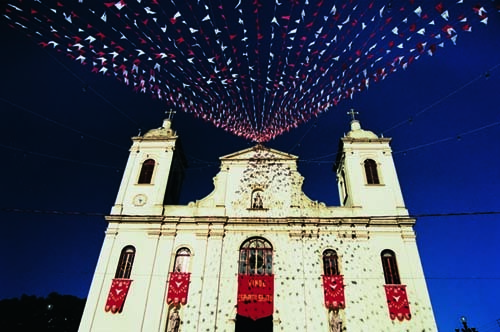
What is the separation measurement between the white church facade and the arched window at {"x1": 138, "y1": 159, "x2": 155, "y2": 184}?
6 centimetres

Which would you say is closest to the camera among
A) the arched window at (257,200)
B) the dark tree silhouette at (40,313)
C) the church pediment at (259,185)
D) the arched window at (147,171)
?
the church pediment at (259,185)

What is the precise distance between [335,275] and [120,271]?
11.3m

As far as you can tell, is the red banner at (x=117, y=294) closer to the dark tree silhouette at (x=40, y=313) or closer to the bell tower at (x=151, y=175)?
the bell tower at (x=151, y=175)

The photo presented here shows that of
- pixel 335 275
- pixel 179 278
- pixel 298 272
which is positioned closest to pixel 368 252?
pixel 335 275

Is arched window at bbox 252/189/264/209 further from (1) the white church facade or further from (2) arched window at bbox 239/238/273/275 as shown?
(2) arched window at bbox 239/238/273/275

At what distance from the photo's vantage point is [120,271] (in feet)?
55.7

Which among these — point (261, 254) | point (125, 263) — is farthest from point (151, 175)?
point (261, 254)

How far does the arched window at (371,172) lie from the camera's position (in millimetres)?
19516

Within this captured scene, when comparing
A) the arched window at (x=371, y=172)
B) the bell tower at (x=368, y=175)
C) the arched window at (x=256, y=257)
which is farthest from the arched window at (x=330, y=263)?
the arched window at (x=371, y=172)

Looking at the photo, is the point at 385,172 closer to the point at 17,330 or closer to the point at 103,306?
the point at 103,306

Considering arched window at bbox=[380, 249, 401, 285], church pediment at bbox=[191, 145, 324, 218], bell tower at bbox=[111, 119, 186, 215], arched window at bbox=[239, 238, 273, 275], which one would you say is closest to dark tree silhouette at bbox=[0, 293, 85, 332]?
bell tower at bbox=[111, 119, 186, 215]

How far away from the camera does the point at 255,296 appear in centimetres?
1576

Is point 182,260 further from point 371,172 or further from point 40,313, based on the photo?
point 40,313

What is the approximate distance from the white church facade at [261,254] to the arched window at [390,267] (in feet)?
0.17
